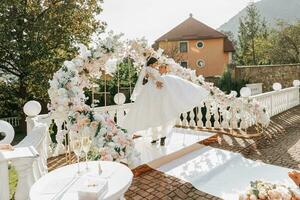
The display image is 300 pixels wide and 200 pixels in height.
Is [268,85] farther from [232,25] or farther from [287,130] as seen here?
[232,25]

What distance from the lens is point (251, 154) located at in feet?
21.6

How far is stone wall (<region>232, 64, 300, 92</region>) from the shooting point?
16.5m

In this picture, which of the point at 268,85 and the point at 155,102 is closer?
the point at 155,102

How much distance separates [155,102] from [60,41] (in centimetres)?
1147

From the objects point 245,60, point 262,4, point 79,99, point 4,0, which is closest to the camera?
point 79,99

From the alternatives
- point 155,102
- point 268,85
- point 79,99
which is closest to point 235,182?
point 155,102

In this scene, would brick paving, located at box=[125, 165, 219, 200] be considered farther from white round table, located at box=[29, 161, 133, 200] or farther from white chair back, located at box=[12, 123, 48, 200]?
white chair back, located at box=[12, 123, 48, 200]

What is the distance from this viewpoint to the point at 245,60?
37.0 m

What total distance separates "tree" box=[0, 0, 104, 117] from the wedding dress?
10570 mm

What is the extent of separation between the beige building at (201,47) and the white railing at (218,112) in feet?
72.3

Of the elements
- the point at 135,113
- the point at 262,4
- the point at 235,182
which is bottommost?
the point at 235,182

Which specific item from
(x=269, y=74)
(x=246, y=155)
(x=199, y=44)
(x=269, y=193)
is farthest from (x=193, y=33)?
(x=269, y=193)

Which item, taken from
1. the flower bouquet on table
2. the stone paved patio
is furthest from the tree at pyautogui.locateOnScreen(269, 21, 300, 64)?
the flower bouquet on table

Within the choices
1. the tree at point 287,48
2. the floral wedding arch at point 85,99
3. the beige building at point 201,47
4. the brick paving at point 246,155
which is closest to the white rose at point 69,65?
the floral wedding arch at point 85,99
